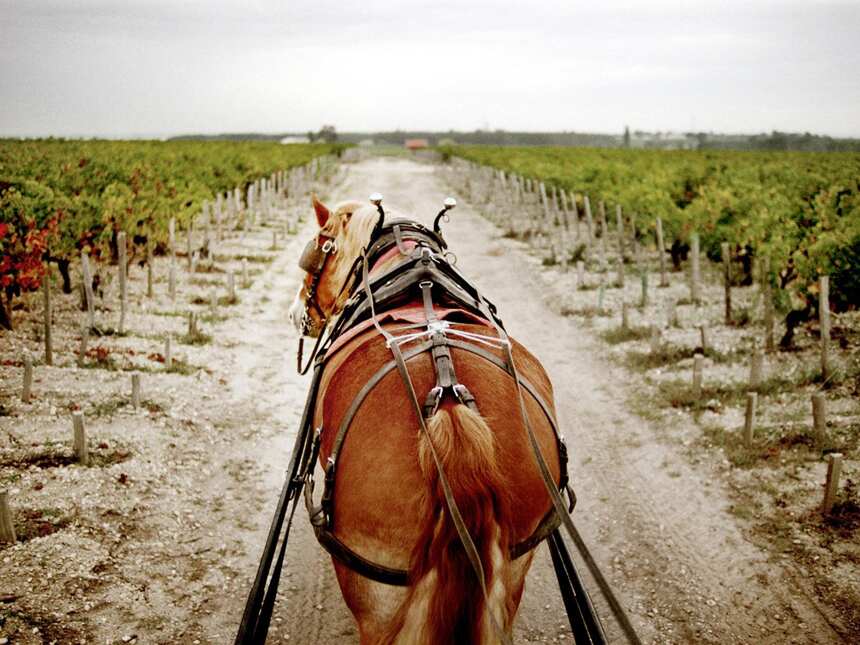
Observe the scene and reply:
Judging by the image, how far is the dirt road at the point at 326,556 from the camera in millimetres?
3969

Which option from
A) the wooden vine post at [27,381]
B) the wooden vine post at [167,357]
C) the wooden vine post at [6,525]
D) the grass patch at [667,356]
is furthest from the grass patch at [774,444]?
the wooden vine post at [27,381]

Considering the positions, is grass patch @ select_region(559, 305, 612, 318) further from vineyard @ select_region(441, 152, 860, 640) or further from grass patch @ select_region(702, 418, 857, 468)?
grass patch @ select_region(702, 418, 857, 468)

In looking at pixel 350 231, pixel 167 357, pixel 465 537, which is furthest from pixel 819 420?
pixel 167 357

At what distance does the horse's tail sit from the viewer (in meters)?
2.09

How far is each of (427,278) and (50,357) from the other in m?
6.22

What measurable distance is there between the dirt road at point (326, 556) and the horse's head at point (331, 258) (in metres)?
1.67

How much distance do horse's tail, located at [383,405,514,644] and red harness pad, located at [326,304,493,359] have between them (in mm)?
838

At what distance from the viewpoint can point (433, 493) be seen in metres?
2.14

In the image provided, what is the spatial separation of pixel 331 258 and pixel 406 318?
164 centimetres

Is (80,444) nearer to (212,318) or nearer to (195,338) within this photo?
(195,338)

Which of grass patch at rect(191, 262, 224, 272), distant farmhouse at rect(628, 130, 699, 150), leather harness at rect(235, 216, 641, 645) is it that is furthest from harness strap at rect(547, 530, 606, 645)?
distant farmhouse at rect(628, 130, 699, 150)

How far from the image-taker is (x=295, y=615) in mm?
4086

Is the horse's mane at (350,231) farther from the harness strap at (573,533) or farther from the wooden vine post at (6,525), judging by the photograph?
the wooden vine post at (6,525)

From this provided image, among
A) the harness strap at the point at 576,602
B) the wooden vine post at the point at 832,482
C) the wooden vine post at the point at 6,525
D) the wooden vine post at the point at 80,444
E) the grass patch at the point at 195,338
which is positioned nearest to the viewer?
the harness strap at the point at 576,602
